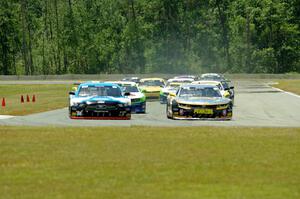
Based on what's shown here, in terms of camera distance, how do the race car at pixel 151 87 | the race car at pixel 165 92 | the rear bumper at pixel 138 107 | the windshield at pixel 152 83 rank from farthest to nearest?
1. the windshield at pixel 152 83
2. the race car at pixel 151 87
3. the race car at pixel 165 92
4. the rear bumper at pixel 138 107

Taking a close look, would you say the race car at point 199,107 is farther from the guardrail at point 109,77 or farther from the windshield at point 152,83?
the guardrail at point 109,77

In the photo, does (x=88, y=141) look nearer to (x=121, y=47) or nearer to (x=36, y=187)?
(x=36, y=187)

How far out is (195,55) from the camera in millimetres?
135750

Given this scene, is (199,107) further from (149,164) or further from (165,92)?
(165,92)

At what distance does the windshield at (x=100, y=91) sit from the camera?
2875 centimetres

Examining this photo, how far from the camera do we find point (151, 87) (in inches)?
1768

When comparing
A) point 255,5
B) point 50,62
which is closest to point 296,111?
point 255,5

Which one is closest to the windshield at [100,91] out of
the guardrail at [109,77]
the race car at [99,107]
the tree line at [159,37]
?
the race car at [99,107]

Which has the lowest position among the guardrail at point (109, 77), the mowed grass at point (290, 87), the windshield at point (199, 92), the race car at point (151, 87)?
the guardrail at point (109, 77)

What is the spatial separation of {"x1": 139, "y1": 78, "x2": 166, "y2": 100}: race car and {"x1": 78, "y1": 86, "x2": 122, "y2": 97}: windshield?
15.0m

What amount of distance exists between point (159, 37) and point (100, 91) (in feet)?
377

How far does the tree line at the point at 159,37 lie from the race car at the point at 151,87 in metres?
81.4

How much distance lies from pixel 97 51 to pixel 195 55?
16589 millimetres

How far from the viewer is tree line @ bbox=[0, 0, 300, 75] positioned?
127m
